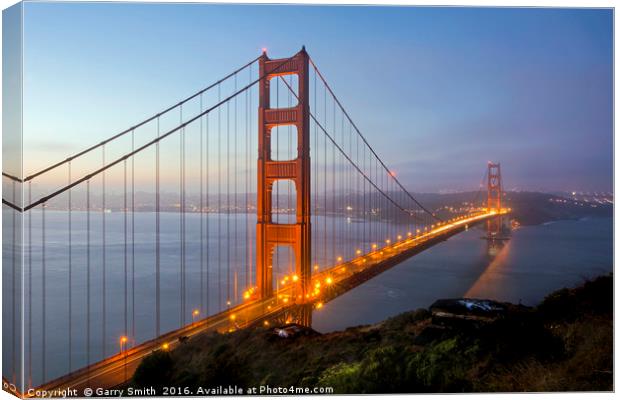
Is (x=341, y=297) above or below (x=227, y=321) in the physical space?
below

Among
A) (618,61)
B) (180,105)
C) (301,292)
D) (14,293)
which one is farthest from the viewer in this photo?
(301,292)

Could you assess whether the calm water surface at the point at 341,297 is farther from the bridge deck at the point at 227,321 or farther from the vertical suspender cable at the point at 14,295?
the vertical suspender cable at the point at 14,295

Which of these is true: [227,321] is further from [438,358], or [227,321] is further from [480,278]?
[480,278]

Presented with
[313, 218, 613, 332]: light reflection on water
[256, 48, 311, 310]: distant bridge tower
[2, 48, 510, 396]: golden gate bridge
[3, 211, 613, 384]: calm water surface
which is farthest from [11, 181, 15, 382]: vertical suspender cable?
[313, 218, 613, 332]: light reflection on water

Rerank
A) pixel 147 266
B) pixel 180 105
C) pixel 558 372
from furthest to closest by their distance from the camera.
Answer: pixel 147 266, pixel 180 105, pixel 558 372

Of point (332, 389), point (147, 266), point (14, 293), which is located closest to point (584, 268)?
point (332, 389)

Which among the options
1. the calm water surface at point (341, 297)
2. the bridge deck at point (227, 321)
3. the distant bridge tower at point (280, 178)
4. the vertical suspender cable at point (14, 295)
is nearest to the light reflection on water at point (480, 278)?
the calm water surface at point (341, 297)

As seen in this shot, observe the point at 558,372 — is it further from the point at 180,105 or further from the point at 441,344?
the point at 180,105

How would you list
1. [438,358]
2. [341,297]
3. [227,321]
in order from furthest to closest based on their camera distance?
[341,297]
[227,321]
[438,358]

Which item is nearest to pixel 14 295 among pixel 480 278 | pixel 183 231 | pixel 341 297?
pixel 183 231

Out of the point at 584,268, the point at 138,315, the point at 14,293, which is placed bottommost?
the point at 138,315
